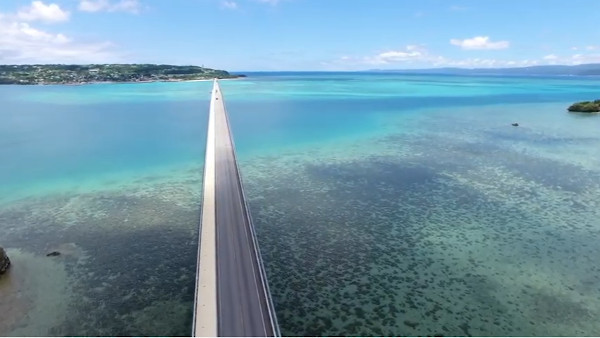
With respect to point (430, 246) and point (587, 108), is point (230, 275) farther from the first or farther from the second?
point (587, 108)

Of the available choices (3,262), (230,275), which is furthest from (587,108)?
(3,262)

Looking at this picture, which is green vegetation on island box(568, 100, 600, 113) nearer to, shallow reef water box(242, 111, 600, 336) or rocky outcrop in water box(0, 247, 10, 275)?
shallow reef water box(242, 111, 600, 336)

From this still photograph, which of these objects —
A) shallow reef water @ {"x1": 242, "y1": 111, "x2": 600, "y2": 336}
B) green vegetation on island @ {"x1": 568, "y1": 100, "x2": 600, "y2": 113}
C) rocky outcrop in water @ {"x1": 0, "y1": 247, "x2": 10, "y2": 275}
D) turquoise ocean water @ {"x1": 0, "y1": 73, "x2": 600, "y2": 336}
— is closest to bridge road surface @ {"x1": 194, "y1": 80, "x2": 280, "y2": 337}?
turquoise ocean water @ {"x1": 0, "y1": 73, "x2": 600, "y2": 336}

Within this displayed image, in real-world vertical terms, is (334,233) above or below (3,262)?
below

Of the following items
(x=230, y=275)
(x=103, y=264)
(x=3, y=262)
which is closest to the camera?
(x=230, y=275)

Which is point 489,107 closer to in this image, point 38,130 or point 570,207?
point 570,207

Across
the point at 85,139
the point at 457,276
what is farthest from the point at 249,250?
the point at 85,139
